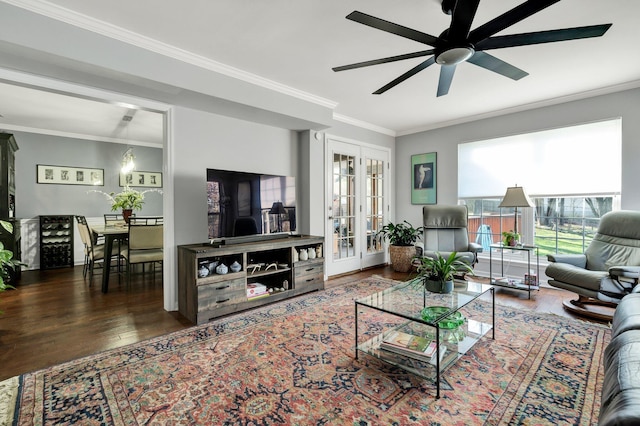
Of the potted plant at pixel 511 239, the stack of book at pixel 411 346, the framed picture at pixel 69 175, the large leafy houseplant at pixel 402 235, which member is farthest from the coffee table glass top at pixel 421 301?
the framed picture at pixel 69 175

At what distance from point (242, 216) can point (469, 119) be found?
3.79 m

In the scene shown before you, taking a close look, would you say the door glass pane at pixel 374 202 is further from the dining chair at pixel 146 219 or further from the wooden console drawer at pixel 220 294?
the dining chair at pixel 146 219

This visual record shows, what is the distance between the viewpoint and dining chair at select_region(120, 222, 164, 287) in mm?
3785

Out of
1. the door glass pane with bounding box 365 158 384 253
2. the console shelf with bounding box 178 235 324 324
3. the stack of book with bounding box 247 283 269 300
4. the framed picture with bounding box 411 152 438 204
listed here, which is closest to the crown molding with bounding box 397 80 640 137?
the framed picture with bounding box 411 152 438 204

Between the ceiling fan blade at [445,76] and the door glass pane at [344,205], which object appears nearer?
the ceiling fan blade at [445,76]

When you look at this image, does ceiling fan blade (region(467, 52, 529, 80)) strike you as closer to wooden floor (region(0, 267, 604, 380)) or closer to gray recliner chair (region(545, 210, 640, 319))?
gray recliner chair (region(545, 210, 640, 319))

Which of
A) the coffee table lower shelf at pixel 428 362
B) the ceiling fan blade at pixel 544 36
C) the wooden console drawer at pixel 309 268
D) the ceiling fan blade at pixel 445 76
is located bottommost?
the coffee table lower shelf at pixel 428 362

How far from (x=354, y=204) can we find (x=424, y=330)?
292 cm

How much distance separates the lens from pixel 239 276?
3.04 m

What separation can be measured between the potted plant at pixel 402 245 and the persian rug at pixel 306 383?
2228 millimetres

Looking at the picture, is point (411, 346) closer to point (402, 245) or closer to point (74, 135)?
point (402, 245)

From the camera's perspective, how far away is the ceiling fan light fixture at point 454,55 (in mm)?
1844

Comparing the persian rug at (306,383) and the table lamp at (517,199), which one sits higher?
the table lamp at (517,199)

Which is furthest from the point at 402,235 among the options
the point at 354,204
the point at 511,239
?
the point at 511,239
